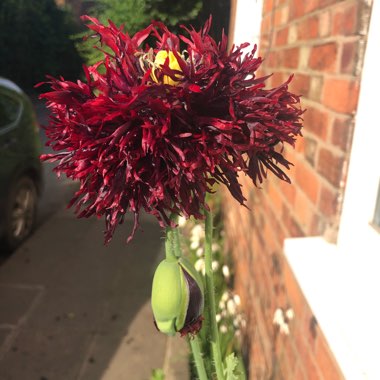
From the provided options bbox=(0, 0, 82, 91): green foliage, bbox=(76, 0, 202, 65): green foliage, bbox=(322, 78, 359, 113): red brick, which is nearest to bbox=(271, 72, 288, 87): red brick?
bbox=(322, 78, 359, 113): red brick

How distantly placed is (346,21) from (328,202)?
1.76ft

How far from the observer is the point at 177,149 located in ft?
2.54

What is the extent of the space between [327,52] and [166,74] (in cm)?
84

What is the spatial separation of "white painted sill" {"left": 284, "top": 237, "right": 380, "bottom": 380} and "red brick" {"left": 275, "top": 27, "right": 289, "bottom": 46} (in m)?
0.97

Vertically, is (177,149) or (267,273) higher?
(177,149)

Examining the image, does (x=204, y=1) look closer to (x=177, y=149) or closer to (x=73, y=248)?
(x=73, y=248)

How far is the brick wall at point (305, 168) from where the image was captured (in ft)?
4.30

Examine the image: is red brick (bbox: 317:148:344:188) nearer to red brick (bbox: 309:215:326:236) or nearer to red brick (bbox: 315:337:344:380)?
red brick (bbox: 309:215:326:236)

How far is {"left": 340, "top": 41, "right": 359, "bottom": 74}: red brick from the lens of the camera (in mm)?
1240

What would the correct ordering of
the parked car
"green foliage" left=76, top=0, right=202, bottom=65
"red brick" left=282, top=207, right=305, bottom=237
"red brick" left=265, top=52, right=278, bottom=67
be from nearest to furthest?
"red brick" left=282, top=207, right=305, bottom=237 < "red brick" left=265, top=52, right=278, bottom=67 < "green foliage" left=76, top=0, right=202, bottom=65 < the parked car

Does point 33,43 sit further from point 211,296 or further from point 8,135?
point 211,296

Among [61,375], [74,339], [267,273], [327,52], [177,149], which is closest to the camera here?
[177,149]

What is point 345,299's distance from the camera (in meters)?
1.19

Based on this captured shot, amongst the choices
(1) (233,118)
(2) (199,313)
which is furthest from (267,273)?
(1) (233,118)
